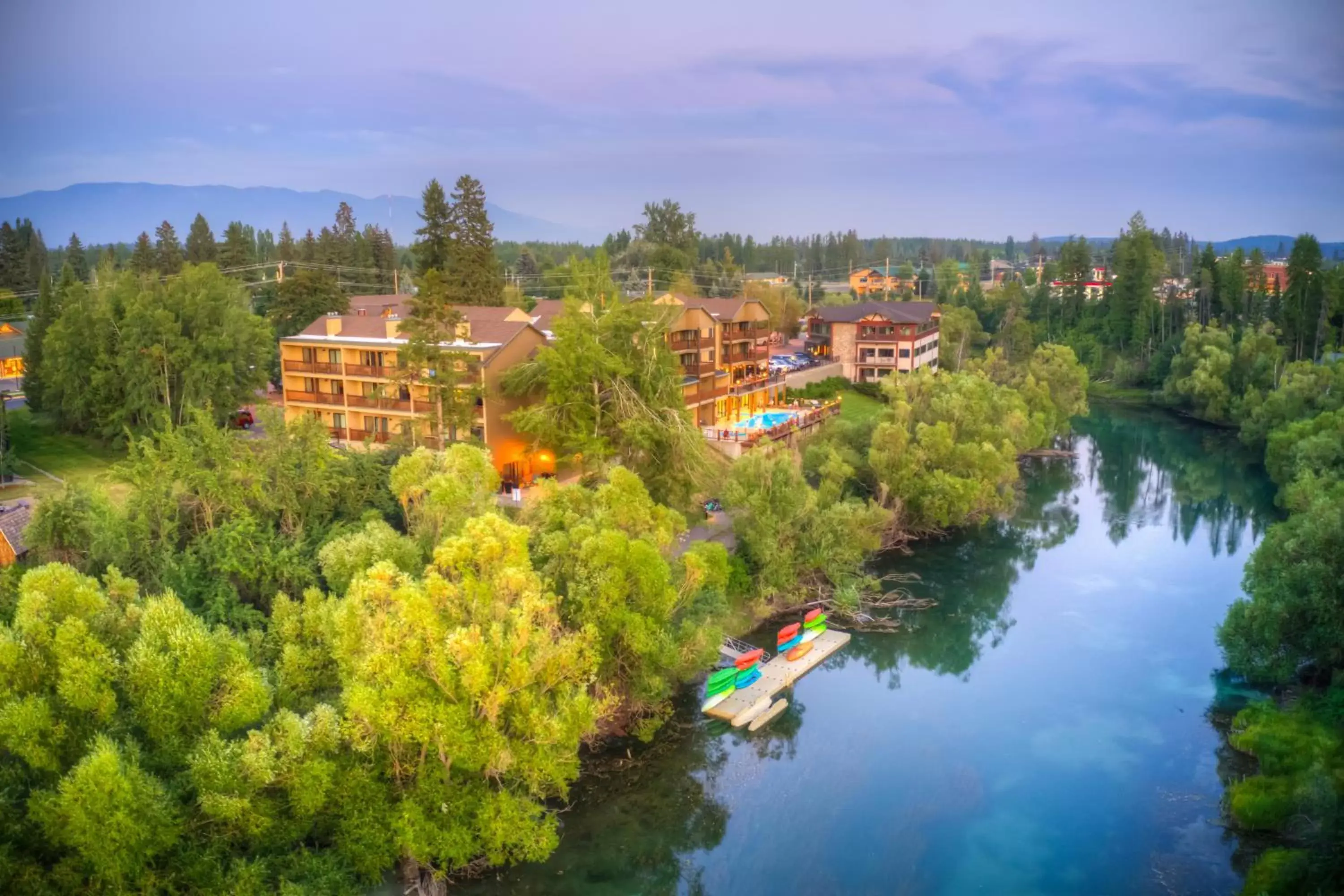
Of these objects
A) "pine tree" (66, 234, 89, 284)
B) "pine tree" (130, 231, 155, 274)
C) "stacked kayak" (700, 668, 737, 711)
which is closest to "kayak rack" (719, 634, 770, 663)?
"stacked kayak" (700, 668, 737, 711)

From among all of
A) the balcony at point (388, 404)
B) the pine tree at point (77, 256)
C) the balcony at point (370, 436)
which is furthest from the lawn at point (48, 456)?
the pine tree at point (77, 256)

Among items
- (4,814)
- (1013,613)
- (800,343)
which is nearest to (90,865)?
(4,814)

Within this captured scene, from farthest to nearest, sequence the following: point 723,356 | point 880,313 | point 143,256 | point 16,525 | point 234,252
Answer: point 234,252
point 143,256
point 880,313
point 723,356
point 16,525

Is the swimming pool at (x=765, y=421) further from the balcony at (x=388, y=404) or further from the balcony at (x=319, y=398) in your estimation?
the balcony at (x=319, y=398)

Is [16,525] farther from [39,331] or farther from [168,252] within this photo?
[168,252]

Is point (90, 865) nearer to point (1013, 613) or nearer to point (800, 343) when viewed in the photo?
point (1013, 613)

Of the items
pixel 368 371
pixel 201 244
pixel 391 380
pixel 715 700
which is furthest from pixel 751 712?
pixel 201 244

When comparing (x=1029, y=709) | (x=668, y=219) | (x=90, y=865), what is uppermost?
(x=668, y=219)
